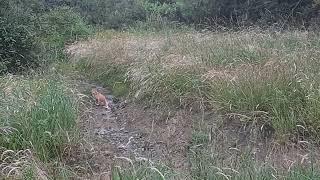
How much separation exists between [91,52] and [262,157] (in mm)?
6918

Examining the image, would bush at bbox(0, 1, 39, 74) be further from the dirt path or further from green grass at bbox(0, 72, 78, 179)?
green grass at bbox(0, 72, 78, 179)

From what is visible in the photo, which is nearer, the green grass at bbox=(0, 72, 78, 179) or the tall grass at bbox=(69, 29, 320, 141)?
the green grass at bbox=(0, 72, 78, 179)

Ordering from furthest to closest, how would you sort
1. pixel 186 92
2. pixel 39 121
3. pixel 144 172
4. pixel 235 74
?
pixel 186 92
pixel 235 74
pixel 39 121
pixel 144 172

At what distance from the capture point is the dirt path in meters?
4.89

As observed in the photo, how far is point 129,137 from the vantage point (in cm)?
621

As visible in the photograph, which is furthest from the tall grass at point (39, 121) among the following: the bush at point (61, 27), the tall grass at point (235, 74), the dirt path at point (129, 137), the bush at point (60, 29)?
the bush at point (61, 27)

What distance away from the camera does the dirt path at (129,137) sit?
16.0 ft

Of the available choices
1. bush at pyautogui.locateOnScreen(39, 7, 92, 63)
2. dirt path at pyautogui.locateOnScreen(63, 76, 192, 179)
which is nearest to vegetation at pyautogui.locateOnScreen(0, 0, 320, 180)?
dirt path at pyautogui.locateOnScreen(63, 76, 192, 179)

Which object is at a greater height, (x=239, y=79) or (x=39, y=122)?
(x=39, y=122)

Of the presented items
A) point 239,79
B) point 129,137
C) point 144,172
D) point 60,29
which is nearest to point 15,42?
point 129,137

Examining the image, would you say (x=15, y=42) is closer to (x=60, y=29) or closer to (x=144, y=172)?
(x=60, y=29)

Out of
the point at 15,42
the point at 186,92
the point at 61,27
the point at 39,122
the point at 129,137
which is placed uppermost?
the point at 39,122

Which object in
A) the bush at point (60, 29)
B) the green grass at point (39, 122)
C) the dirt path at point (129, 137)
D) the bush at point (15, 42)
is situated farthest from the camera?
the bush at point (60, 29)

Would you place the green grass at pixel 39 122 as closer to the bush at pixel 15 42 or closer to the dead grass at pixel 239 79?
the dead grass at pixel 239 79
